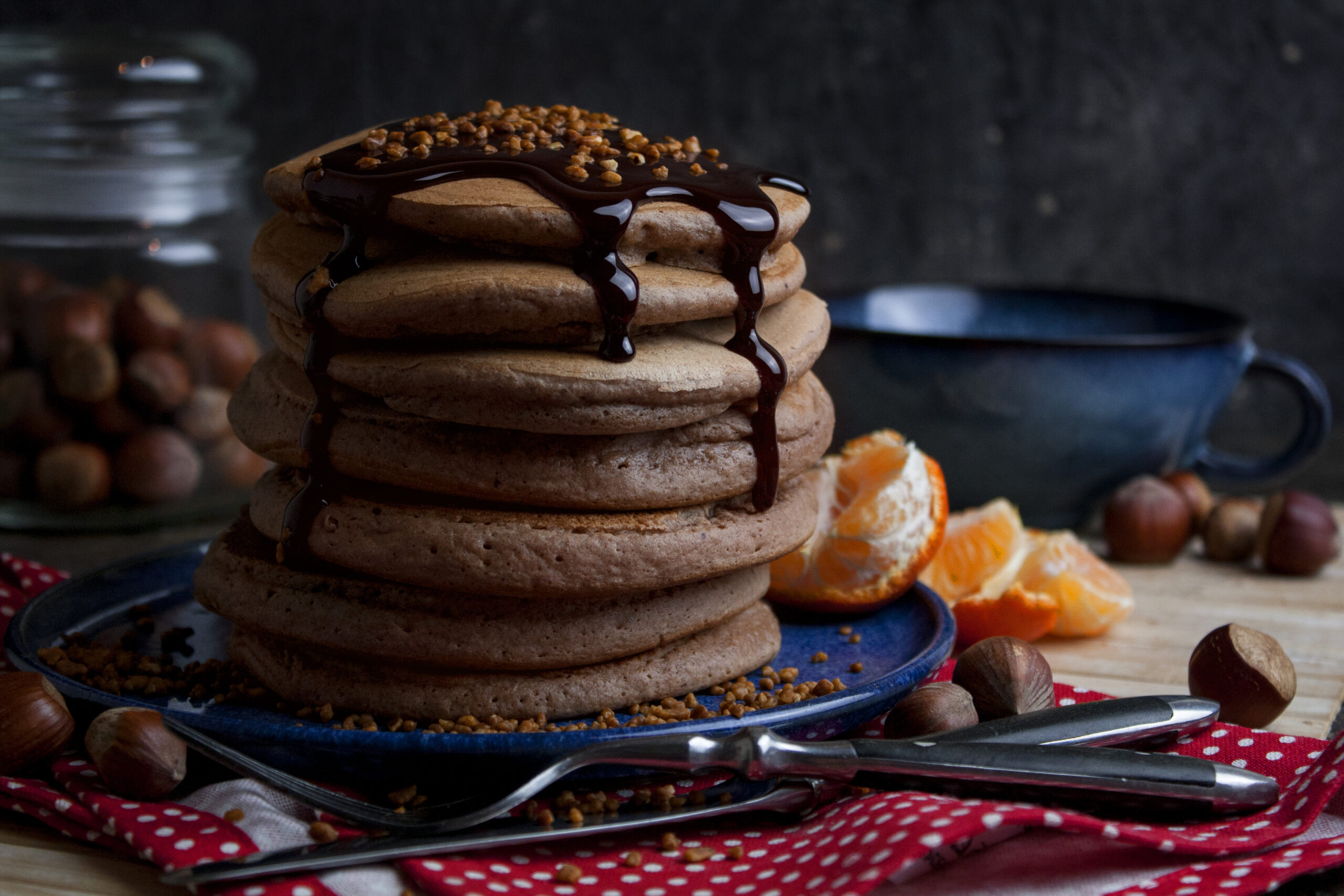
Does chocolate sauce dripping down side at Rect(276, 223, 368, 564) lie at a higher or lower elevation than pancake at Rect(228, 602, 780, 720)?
higher

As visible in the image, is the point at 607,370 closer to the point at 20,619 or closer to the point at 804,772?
the point at 804,772

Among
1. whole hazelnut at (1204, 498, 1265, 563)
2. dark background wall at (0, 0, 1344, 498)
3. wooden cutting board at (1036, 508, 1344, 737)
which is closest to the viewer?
wooden cutting board at (1036, 508, 1344, 737)

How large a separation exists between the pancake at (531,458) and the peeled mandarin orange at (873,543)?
39 cm

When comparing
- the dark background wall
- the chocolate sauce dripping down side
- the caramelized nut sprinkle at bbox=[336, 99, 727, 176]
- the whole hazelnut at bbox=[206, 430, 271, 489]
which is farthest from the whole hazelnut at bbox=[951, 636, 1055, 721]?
the dark background wall

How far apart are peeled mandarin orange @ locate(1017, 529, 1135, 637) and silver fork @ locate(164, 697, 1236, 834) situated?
705mm

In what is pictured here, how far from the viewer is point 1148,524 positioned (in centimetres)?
248

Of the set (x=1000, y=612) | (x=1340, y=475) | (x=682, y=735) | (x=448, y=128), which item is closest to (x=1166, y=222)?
(x=1340, y=475)

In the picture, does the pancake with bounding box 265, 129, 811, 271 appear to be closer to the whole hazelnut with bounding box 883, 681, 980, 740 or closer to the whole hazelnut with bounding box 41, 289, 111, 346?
the whole hazelnut with bounding box 883, 681, 980, 740

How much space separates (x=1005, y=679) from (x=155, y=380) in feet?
6.24

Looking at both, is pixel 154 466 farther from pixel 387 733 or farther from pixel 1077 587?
pixel 1077 587

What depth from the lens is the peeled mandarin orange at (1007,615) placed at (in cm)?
194

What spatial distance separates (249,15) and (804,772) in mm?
2961

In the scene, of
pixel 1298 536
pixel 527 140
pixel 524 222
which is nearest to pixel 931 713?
pixel 524 222

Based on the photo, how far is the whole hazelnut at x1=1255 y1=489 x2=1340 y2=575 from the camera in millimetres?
2404
